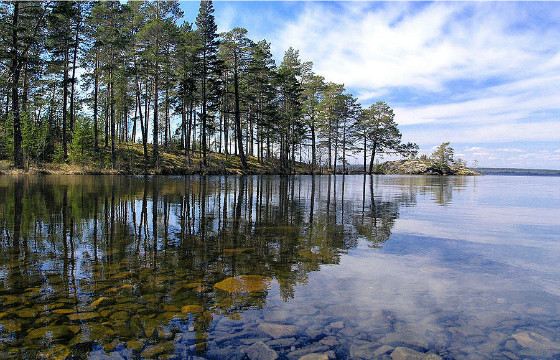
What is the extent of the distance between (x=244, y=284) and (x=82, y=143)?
3715 centimetres

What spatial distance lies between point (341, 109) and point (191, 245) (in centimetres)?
6138

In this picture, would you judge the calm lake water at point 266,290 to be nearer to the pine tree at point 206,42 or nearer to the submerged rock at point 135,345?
the submerged rock at point 135,345

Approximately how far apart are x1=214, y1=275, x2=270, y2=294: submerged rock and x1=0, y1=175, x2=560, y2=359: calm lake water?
0.04 metres

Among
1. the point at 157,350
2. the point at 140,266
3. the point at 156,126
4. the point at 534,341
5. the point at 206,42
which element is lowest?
the point at 534,341

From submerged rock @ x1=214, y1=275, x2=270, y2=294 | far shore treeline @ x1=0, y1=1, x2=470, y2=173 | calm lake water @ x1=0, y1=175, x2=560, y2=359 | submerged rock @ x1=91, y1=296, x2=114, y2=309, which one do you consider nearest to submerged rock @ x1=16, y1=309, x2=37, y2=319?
calm lake water @ x1=0, y1=175, x2=560, y2=359

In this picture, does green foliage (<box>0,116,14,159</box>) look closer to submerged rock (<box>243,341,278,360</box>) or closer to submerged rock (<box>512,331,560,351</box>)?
submerged rock (<box>243,341,278,360</box>)

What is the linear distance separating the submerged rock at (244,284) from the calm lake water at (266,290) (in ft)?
0.13

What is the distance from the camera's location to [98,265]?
264 inches

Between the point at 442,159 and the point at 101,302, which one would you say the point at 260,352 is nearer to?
the point at 101,302

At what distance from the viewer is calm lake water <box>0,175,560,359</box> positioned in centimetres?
410

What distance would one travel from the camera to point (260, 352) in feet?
12.9

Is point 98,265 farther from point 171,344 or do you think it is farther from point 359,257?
point 359,257

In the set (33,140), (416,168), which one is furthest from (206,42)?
(416,168)

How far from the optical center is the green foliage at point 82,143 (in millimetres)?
35938
